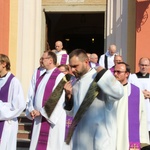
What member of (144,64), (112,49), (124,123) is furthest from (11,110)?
(112,49)

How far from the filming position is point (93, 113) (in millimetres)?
4648

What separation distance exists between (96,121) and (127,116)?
141 cm

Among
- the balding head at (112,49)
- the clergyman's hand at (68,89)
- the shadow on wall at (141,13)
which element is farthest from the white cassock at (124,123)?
the shadow on wall at (141,13)

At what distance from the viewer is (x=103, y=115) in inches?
182

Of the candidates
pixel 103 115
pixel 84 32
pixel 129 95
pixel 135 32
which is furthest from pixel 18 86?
pixel 84 32

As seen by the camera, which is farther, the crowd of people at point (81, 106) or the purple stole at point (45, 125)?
the purple stole at point (45, 125)

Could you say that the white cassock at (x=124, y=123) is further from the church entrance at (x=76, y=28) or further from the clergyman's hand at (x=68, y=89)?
the church entrance at (x=76, y=28)

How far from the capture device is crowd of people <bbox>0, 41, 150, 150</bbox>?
4582 mm

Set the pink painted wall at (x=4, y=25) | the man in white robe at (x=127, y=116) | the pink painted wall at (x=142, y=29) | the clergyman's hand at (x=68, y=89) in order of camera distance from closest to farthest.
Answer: the clergyman's hand at (x=68, y=89)
the man in white robe at (x=127, y=116)
the pink painted wall at (x=142, y=29)
the pink painted wall at (x=4, y=25)

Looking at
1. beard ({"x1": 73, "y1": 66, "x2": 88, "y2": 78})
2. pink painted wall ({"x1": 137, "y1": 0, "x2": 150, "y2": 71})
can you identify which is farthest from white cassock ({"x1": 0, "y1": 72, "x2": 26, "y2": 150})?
pink painted wall ({"x1": 137, "y1": 0, "x2": 150, "y2": 71})

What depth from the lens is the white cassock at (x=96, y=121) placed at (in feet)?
14.9

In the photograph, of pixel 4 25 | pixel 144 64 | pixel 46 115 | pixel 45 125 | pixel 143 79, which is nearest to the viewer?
pixel 46 115

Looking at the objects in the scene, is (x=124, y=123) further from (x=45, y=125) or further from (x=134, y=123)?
(x=45, y=125)

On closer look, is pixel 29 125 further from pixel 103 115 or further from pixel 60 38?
pixel 60 38
